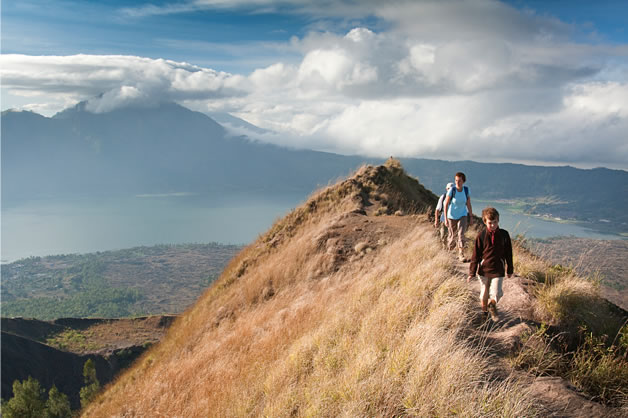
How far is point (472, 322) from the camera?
18.1 feet

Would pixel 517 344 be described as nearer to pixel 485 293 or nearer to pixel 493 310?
pixel 493 310

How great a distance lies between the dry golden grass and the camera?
3.95 meters

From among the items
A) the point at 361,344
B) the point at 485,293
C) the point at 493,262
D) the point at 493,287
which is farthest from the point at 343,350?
the point at 493,262

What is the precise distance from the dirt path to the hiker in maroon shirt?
316mm

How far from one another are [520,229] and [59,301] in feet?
545

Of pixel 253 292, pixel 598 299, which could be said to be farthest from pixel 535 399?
pixel 253 292

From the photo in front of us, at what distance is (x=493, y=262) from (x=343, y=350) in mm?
2611

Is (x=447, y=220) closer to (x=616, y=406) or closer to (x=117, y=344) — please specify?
(x=616, y=406)

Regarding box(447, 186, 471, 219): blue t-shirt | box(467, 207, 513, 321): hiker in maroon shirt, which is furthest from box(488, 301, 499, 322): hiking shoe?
box(447, 186, 471, 219): blue t-shirt

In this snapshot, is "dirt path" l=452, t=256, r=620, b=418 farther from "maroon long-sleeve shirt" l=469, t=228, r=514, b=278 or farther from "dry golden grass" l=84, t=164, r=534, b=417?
"maroon long-sleeve shirt" l=469, t=228, r=514, b=278

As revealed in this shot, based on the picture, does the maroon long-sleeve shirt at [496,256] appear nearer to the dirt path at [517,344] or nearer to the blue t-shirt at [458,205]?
the dirt path at [517,344]

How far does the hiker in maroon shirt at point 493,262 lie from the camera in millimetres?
5699

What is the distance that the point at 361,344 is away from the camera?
16.6ft

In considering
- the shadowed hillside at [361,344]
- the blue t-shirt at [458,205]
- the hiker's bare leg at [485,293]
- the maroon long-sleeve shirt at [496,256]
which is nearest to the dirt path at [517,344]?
the shadowed hillside at [361,344]
